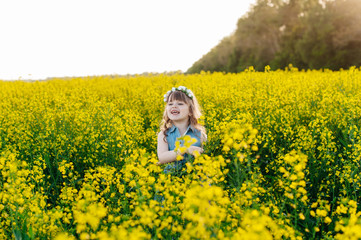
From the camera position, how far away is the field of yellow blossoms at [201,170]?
194 centimetres

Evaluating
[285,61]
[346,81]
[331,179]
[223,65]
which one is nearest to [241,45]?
[223,65]

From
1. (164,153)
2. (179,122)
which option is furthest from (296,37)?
(164,153)

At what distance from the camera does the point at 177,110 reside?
3.72m

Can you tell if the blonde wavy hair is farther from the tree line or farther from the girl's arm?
the tree line

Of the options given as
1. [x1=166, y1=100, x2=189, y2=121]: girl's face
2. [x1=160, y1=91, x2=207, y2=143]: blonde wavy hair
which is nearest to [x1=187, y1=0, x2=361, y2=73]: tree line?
[x1=160, y1=91, x2=207, y2=143]: blonde wavy hair

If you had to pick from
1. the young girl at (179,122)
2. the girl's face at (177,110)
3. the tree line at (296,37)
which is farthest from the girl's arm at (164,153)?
the tree line at (296,37)

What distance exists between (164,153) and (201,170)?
83 centimetres

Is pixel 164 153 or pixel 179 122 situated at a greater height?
pixel 179 122

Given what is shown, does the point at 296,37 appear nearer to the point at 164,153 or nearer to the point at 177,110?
the point at 177,110

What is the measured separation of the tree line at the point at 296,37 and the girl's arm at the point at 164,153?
70.5 feet

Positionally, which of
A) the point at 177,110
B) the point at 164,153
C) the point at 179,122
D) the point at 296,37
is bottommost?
the point at 164,153

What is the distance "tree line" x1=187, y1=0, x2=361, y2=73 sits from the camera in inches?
889

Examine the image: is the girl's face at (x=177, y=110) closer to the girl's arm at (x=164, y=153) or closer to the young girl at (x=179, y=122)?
the young girl at (x=179, y=122)

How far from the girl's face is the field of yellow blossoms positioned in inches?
13.2
